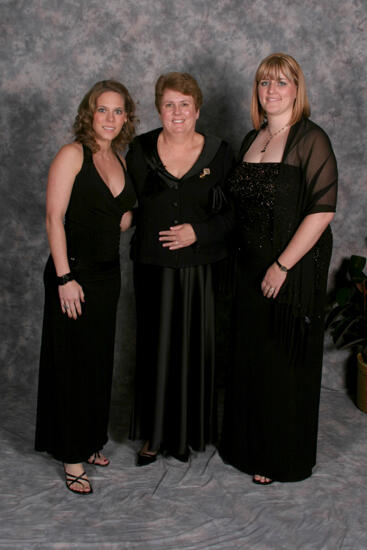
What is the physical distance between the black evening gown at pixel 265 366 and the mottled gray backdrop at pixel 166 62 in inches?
43.8

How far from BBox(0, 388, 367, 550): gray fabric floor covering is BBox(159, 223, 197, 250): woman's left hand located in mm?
1055

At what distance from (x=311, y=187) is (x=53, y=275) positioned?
3.63 ft

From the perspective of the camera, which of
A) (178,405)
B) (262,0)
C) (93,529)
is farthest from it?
(262,0)

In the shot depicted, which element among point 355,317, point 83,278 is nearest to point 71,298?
point 83,278

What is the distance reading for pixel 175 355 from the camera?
2.81 m

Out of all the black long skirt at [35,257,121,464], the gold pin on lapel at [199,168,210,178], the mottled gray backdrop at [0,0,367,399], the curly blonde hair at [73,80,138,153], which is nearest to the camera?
the curly blonde hair at [73,80,138,153]

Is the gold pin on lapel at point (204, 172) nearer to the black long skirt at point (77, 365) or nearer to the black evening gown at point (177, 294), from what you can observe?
the black evening gown at point (177, 294)

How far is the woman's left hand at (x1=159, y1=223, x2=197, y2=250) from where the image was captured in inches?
104

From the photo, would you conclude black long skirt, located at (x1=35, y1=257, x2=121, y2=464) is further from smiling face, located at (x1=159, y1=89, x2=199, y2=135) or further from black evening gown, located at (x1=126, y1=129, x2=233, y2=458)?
smiling face, located at (x1=159, y1=89, x2=199, y2=135)

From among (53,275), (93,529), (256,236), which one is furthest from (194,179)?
(93,529)

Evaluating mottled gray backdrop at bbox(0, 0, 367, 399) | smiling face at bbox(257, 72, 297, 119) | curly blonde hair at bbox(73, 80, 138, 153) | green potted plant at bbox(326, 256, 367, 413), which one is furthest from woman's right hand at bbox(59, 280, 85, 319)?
green potted plant at bbox(326, 256, 367, 413)

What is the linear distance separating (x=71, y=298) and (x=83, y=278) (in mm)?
111

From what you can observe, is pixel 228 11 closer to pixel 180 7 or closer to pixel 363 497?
pixel 180 7

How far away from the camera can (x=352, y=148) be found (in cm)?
358
